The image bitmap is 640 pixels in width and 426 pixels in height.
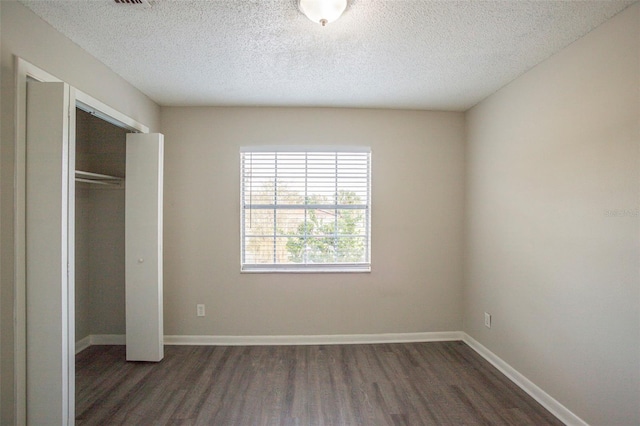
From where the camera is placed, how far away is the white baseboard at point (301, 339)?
9.97ft

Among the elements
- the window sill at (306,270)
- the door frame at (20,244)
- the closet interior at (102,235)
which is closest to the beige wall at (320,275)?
the window sill at (306,270)

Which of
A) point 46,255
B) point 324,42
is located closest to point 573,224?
point 324,42

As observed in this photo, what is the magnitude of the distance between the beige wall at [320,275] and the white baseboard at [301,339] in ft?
0.20

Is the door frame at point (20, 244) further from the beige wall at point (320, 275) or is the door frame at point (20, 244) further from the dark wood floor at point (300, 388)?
the beige wall at point (320, 275)

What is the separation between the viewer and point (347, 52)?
2023mm

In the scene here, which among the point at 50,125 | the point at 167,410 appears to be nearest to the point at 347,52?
the point at 50,125

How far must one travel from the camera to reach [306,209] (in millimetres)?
3178

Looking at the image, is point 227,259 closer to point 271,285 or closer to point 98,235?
point 271,285

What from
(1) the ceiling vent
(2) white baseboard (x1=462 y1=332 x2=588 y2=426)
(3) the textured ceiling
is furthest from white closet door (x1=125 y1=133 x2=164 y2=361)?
(2) white baseboard (x1=462 y1=332 x2=588 y2=426)

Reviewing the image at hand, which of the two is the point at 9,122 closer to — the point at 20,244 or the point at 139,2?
the point at 20,244

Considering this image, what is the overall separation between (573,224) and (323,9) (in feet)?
6.83

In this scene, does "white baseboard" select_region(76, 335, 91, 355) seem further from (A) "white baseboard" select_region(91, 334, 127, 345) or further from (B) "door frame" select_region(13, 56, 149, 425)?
(B) "door frame" select_region(13, 56, 149, 425)

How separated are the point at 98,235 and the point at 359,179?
9.51 ft

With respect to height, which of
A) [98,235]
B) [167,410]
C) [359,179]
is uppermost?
[359,179]
